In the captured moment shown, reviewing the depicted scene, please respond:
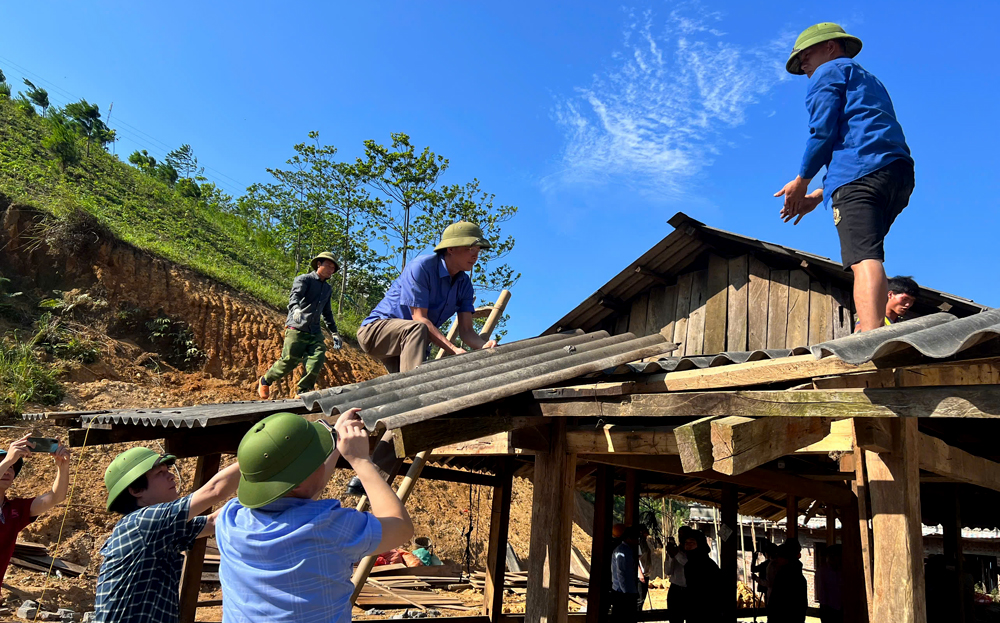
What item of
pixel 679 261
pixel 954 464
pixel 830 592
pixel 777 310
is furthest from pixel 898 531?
pixel 830 592

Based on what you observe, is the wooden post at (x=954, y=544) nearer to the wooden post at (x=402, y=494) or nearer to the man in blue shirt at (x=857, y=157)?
the man in blue shirt at (x=857, y=157)

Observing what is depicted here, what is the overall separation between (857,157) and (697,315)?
4455 mm

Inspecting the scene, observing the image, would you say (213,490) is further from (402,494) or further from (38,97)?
(38,97)

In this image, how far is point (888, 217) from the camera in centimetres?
392

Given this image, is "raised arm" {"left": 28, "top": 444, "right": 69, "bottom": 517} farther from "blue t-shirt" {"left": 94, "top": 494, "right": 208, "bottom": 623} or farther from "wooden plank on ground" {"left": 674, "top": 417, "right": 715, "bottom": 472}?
"wooden plank on ground" {"left": 674, "top": 417, "right": 715, "bottom": 472}

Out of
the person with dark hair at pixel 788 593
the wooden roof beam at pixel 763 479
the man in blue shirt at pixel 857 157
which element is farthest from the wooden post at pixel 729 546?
the man in blue shirt at pixel 857 157

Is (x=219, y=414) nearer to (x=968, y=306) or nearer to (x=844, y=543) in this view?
(x=968, y=306)

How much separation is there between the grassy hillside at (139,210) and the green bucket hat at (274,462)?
54.0ft

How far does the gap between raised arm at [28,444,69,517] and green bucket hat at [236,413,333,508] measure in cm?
300

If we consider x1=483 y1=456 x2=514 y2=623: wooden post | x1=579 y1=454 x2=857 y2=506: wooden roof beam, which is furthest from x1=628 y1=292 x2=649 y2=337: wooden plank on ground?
x1=483 y1=456 x2=514 y2=623: wooden post

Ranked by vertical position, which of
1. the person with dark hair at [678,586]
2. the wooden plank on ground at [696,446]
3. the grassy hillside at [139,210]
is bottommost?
the person with dark hair at [678,586]

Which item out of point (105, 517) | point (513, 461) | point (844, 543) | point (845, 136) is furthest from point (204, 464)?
point (105, 517)

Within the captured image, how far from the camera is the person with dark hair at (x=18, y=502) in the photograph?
14.8 feet

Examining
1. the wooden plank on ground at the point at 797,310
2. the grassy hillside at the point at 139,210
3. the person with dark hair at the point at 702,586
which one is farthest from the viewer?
the grassy hillside at the point at 139,210
